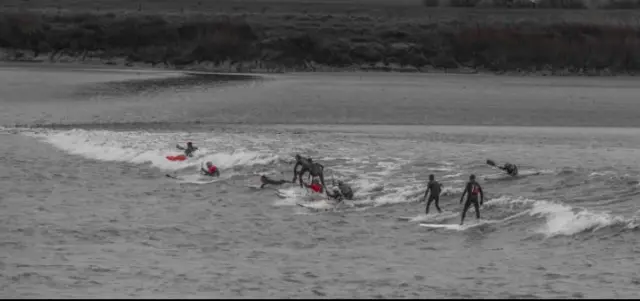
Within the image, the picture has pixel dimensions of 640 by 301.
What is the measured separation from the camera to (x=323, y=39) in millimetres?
117875

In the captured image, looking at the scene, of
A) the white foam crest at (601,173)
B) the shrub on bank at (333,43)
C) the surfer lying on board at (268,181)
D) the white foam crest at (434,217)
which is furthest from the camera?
the shrub on bank at (333,43)

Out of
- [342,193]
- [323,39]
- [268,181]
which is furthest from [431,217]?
[323,39]

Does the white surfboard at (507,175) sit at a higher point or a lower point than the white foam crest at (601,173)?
lower

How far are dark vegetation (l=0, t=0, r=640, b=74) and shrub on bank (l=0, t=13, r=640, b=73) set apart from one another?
3.8 inches

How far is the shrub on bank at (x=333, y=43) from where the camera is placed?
371 feet

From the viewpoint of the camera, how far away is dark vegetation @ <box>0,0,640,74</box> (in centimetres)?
11281

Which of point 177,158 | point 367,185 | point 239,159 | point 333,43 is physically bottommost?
point 367,185

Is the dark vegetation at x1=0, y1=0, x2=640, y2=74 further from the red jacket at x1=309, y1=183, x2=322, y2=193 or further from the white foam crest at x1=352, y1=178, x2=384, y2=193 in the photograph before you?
the red jacket at x1=309, y1=183, x2=322, y2=193

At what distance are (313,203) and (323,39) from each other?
79.8 metres

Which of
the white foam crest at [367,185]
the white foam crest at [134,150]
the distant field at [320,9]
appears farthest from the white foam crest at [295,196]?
the distant field at [320,9]

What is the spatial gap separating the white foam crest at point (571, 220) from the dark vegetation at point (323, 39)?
75.4 m

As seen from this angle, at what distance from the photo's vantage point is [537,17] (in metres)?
139

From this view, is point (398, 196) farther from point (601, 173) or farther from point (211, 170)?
point (211, 170)

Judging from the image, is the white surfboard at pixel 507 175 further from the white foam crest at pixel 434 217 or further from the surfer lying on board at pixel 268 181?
the surfer lying on board at pixel 268 181
